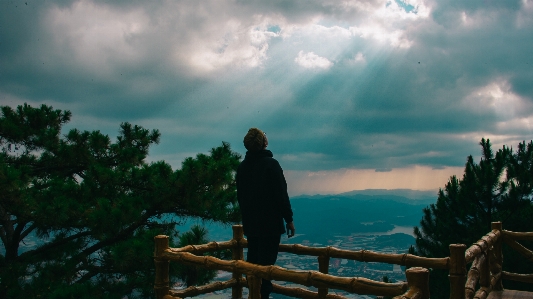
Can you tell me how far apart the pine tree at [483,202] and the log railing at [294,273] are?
7113 mm

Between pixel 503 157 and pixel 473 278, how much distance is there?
28.6ft

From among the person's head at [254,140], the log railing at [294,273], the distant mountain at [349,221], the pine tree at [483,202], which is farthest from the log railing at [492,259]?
the distant mountain at [349,221]

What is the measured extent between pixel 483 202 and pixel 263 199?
9.08 meters

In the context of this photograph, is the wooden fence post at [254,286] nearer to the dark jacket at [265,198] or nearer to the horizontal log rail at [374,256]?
the dark jacket at [265,198]

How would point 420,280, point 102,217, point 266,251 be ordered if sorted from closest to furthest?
point 420,280 < point 266,251 < point 102,217

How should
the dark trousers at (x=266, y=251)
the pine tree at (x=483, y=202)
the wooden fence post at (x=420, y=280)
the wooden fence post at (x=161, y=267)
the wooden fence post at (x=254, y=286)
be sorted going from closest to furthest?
the wooden fence post at (x=420, y=280), the wooden fence post at (x=254, y=286), the dark trousers at (x=266, y=251), the wooden fence post at (x=161, y=267), the pine tree at (x=483, y=202)

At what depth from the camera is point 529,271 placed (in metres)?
8.69

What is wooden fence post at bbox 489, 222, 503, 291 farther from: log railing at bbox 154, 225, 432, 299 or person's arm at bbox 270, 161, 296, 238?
person's arm at bbox 270, 161, 296, 238

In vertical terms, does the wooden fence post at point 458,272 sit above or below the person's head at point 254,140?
below

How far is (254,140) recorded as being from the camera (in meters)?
3.75

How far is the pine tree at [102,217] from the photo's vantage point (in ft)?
22.0

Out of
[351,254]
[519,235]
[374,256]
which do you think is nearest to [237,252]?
[351,254]

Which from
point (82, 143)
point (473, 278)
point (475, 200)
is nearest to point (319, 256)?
point (473, 278)

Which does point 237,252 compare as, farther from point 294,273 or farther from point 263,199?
point 294,273
